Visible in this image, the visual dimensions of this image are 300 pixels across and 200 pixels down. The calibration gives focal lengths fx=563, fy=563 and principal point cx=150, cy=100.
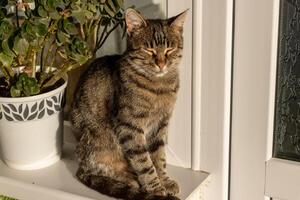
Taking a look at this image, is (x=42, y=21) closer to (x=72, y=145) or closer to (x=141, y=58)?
(x=141, y=58)

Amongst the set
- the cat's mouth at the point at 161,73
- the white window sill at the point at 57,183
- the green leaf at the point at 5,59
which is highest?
the green leaf at the point at 5,59

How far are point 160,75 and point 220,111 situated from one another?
0.18 meters

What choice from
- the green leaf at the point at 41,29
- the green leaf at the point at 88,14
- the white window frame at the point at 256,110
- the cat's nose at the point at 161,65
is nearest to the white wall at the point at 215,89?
→ the white window frame at the point at 256,110

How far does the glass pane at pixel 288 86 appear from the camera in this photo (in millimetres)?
1188

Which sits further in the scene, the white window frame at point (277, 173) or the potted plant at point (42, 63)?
the white window frame at point (277, 173)

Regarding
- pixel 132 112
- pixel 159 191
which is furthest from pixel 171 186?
pixel 132 112

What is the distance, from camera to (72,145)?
58.6 inches

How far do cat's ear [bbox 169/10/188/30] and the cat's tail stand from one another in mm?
364

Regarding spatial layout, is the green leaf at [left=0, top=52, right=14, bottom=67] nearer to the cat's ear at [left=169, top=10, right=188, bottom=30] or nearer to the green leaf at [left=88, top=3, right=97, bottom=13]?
→ the green leaf at [left=88, top=3, right=97, bottom=13]

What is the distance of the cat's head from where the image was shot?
1.15 metres

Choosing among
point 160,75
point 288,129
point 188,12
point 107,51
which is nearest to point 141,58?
point 160,75

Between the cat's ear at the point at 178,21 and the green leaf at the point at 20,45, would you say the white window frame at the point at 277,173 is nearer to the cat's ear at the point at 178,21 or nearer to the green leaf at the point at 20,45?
the cat's ear at the point at 178,21

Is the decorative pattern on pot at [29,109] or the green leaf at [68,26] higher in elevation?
the green leaf at [68,26]

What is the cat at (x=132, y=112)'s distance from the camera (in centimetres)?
117
